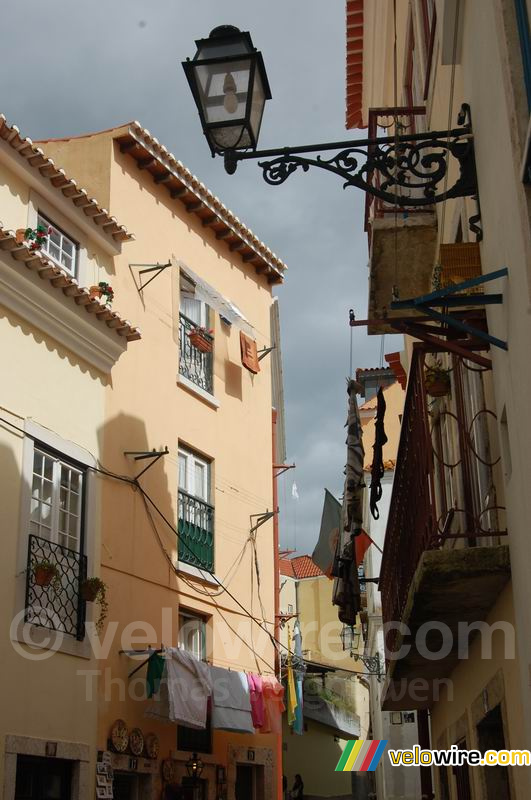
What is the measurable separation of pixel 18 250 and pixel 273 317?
12115 millimetres

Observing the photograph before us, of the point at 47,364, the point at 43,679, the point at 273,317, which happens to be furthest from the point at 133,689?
the point at 273,317

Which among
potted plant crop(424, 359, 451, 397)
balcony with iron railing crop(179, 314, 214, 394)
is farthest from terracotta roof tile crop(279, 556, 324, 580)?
potted plant crop(424, 359, 451, 397)

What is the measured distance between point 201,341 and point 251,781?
23.5ft

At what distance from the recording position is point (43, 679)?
1110 centimetres

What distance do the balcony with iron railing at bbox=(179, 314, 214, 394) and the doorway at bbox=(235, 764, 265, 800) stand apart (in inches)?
241

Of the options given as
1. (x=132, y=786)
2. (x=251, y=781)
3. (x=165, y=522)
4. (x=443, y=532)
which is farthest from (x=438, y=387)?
(x=251, y=781)

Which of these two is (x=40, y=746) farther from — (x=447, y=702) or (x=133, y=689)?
(x=447, y=702)

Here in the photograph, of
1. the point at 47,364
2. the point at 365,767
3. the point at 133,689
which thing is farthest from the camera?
the point at 365,767

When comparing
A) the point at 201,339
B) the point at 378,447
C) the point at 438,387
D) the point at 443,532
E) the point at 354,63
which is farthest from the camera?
the point at 201,339

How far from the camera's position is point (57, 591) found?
453 inches

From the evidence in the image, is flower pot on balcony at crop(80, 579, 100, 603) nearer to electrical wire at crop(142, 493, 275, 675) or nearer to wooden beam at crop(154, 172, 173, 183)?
electrical wire at crop(142, 493, 275, 675)

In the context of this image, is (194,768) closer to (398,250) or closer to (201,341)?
(201,341)

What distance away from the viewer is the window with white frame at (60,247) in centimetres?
1313

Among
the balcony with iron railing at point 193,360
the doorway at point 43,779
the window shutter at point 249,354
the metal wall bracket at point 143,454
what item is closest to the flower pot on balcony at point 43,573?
the doorway at point 43,779
